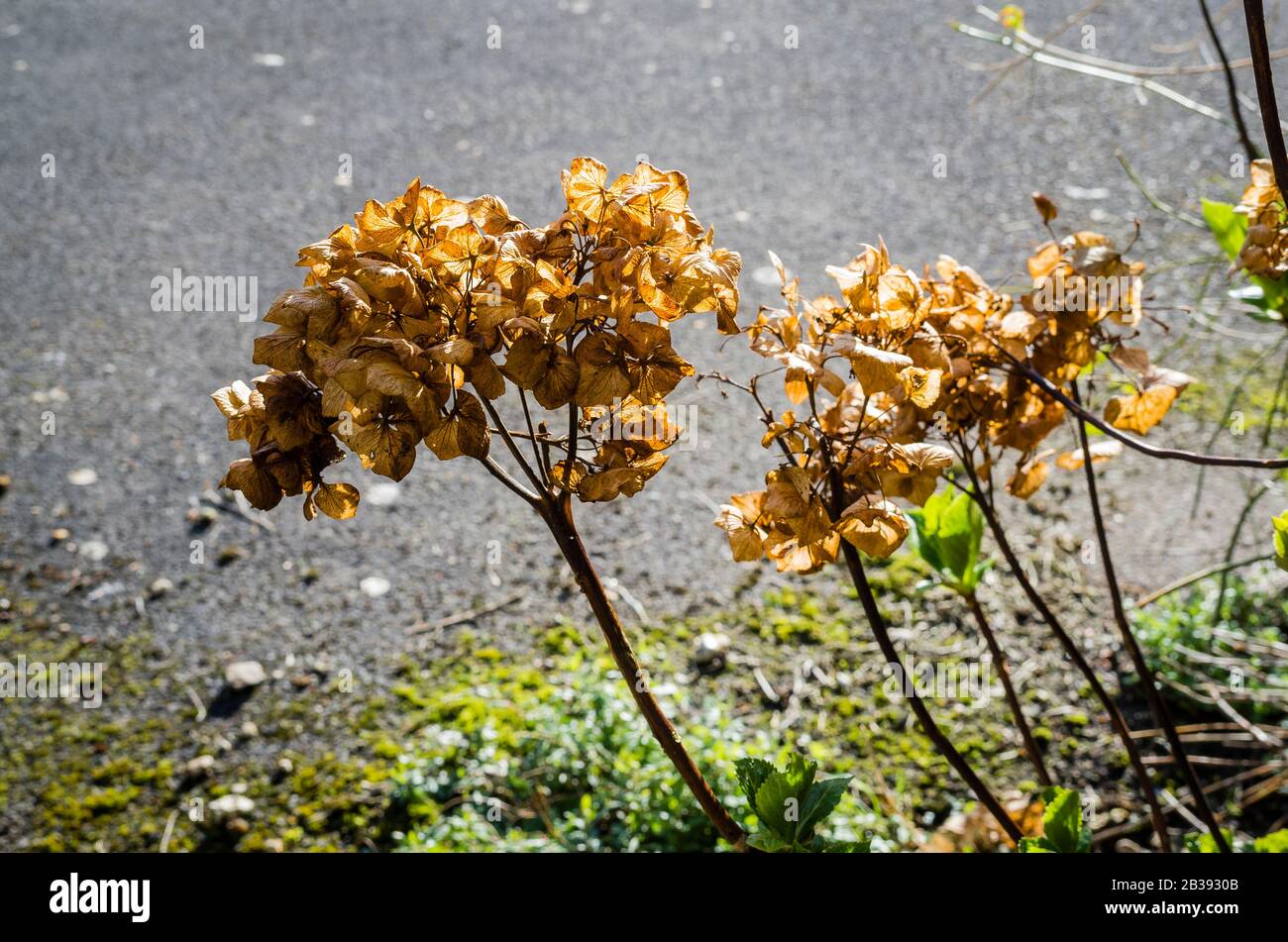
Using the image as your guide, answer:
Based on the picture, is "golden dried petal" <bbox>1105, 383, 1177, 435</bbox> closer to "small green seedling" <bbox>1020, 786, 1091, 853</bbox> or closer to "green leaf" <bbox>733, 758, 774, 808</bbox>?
"small green seedling" <bbox>1020, 786, 1091, 853</bbox>

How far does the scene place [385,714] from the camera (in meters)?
2.41

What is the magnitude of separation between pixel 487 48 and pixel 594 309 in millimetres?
4778

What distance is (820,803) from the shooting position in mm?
1040

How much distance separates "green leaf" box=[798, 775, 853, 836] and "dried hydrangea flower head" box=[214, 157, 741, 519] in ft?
1.06

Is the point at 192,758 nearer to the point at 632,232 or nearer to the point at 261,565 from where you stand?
the point at 261,565

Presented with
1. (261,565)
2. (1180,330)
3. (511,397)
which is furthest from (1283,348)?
(261,565)

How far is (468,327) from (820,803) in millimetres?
512

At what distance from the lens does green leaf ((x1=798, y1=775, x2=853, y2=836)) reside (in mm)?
1035

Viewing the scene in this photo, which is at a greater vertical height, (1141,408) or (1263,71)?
(1263,71)
